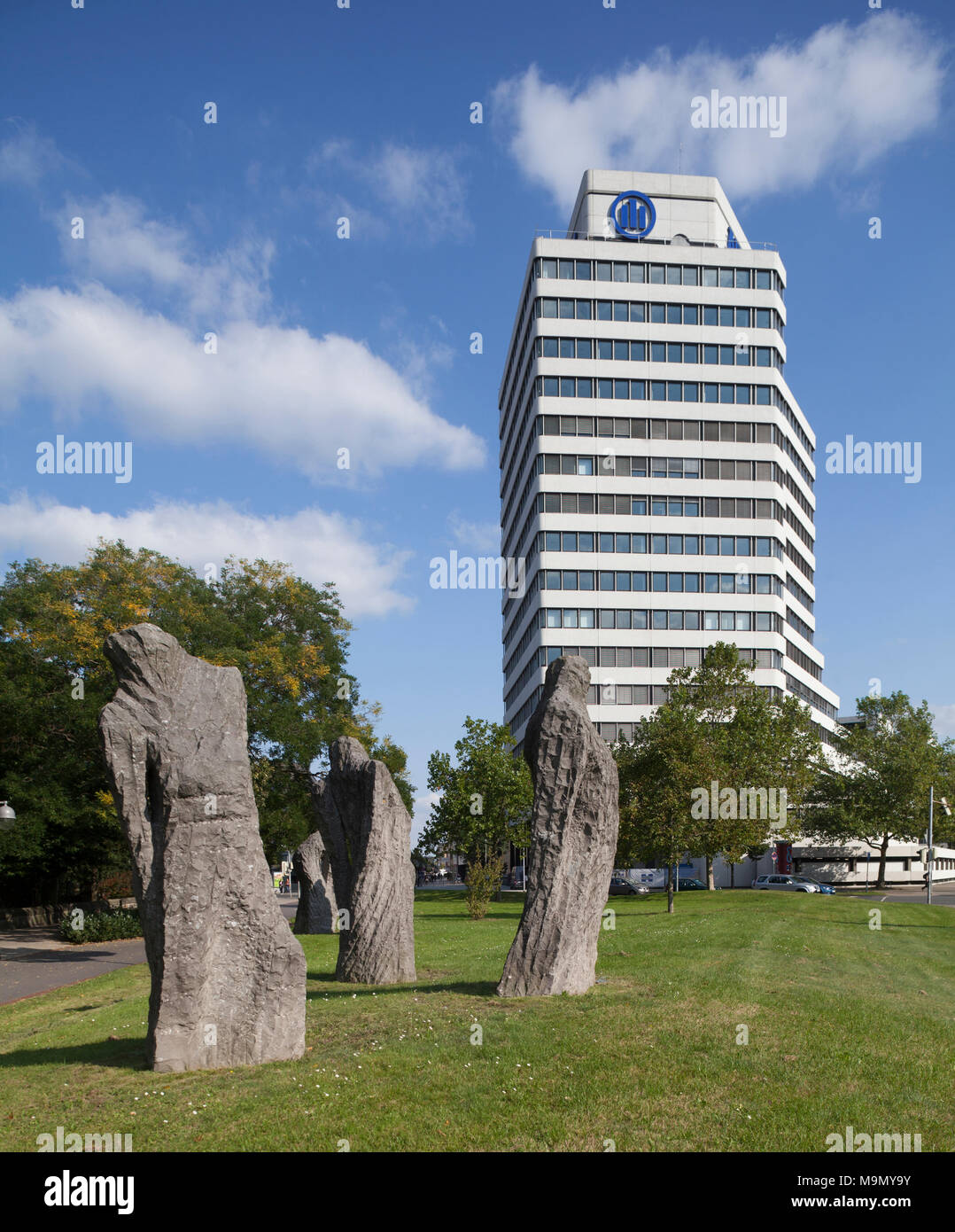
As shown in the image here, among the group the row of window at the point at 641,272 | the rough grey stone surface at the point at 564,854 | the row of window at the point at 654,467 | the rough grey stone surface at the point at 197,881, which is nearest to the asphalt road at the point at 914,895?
the row of window at the point at 654,467

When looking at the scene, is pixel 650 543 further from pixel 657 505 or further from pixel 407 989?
pixel 407 989

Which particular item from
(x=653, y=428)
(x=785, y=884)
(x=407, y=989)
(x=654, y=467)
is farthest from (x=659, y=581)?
(x=407, y=989)

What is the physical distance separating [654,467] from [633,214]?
2000 centimetres

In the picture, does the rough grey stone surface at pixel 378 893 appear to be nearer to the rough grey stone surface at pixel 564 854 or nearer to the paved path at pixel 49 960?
the rough grey stone surface at pixel 564 854

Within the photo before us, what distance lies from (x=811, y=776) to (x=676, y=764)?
1270 centimetres

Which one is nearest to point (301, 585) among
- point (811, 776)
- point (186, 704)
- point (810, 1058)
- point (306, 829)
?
point (306, 829)

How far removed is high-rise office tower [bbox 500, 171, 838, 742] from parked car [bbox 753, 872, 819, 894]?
15.0 meters

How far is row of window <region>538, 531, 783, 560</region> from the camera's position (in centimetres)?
6762

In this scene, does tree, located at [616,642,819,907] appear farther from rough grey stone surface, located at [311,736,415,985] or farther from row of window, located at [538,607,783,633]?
rough grey stone surface, located at [311,736,415,985]

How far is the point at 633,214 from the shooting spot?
233 ft

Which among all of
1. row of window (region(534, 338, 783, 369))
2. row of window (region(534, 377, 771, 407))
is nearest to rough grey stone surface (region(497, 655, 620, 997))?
row of window (region(534, 377, 771, 407))

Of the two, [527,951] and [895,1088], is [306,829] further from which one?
[895,1088]
